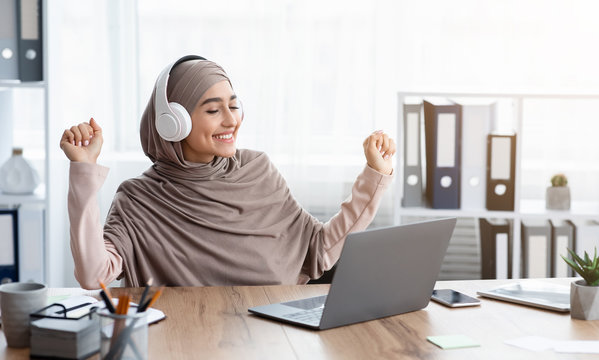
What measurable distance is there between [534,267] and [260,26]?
1453 millimetres

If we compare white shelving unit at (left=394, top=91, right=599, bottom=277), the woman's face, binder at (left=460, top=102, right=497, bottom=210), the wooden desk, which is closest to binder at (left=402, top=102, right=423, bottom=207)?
white shelving unit at (left=394, top=91, right=599, bottom=277)

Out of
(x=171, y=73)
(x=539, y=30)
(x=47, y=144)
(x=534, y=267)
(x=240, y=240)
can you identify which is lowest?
(x=534, y=267)

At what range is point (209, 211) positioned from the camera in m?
2.11

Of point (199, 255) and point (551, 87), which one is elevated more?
point (551, 87)

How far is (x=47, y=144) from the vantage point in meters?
3.05

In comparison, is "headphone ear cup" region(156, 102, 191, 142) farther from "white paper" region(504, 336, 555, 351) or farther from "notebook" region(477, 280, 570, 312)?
"white paper" region(504, 336, 555, 351)

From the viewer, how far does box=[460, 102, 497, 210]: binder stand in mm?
2996

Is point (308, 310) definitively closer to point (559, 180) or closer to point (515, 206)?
point (515, 206)

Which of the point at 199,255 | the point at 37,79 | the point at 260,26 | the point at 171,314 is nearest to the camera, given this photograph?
the point at 171,314

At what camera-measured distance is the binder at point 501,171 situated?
3.03 m

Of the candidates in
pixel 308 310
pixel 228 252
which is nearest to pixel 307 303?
pixel 308 310

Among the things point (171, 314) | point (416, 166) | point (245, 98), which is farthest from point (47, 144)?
point (171, 314)

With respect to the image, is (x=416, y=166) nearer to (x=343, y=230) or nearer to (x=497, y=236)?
(x=497, y=236)

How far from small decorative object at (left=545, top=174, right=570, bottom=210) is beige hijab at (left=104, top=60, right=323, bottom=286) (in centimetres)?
130
